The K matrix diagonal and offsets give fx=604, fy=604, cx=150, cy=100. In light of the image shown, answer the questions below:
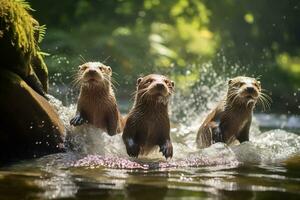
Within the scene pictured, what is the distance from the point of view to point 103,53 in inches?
671

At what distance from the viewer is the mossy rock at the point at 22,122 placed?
199 inches

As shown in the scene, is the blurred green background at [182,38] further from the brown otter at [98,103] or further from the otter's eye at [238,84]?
the brown otter at [98,103]

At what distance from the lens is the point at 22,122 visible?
5.16 m

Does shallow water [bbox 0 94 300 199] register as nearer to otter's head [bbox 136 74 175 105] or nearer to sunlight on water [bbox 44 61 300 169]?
sunlight on water [bbox 44 61 300 169]

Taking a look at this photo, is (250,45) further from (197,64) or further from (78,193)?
(78,193)

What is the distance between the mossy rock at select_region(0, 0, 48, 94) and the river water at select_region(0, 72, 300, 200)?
0.66 metres

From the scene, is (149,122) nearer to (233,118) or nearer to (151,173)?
(233,118)

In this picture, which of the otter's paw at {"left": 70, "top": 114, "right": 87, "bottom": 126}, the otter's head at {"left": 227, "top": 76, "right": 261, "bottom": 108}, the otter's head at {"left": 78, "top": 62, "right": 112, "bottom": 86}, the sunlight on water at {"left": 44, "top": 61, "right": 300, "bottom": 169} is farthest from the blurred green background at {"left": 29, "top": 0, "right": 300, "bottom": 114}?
the otter's paw at {"left": 70, "top": 114, "right": 87, "bottom": 126}

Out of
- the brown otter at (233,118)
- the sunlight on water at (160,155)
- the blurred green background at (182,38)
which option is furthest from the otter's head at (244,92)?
the blurred green background at (182,38)

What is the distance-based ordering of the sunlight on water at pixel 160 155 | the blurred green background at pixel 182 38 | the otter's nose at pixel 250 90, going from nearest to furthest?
1. the sunlight on water at pixel 160 155
2. the otter's nose at pixel 250 90
3. the blurred green background at pixel 182 38

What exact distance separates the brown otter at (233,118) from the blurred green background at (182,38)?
27.6 feet

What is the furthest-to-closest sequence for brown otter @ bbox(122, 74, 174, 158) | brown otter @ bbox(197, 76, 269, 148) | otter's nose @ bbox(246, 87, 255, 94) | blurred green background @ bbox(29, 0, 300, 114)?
blurred green background @ bbox(29, 0, 300, 114)
brown otter @ bbox(197, 76, 269, 148)
otter's nose @ bbox(246, 87, 255, 94)
brown otter @ bbox(122, 74, 174, 158)

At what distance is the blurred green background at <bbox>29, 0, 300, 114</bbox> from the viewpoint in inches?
666

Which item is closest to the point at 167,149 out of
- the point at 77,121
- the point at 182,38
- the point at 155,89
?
the point at 155,89
